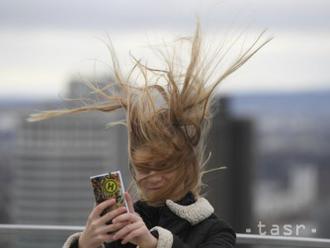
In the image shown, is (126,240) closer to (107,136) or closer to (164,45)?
(164,45)

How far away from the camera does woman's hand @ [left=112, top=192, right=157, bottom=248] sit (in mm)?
2232

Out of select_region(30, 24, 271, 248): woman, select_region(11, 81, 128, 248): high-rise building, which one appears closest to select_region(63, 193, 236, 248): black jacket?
select_region(30, 24, 271, 248): woman

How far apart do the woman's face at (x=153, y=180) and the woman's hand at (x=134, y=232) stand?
22cm

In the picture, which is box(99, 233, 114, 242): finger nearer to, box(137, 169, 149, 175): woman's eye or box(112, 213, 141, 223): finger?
box(112, 213, 141, 223): finger

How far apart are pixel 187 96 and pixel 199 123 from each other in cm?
9

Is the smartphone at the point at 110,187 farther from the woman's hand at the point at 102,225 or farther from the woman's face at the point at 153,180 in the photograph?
the woman's face at the point at 153,180

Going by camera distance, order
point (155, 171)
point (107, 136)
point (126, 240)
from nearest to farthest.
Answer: point (126, 240)
point (155, 171)
point (107, 136)

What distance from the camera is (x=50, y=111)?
270 cm

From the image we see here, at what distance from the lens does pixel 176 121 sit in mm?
2496

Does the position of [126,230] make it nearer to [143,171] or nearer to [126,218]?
[126,218]

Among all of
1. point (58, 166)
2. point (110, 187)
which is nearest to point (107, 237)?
point (110, 187)

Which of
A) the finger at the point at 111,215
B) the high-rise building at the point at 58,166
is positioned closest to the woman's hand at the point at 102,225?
the finger at the point at 111,215

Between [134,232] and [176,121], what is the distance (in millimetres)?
407

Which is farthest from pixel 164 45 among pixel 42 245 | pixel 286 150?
pixel 286 150
